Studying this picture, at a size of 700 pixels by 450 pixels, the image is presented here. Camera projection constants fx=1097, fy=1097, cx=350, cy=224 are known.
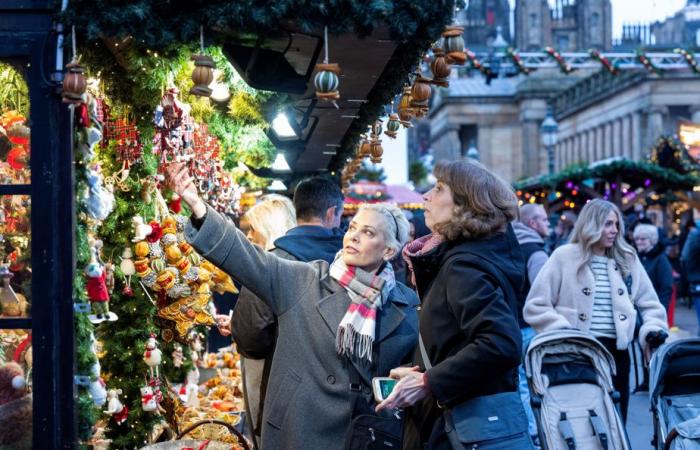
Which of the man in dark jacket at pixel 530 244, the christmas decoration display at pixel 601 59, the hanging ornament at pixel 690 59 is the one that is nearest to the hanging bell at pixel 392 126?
the man in dark jacket at pixel 530 244

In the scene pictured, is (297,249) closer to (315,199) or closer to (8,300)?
(315,199)

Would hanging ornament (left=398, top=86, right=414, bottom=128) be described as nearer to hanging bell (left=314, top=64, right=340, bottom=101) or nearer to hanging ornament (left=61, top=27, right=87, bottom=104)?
hanging bell (left=314, top=64, right=340, bottom=101)

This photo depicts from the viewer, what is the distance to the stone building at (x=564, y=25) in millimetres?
115062

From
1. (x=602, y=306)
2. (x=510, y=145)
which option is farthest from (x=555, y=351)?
A: (x=510, y=145)

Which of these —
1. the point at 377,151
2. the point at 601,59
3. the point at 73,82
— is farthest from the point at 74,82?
the point at 601,59

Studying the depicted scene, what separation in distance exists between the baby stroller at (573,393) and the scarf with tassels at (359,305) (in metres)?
1.34

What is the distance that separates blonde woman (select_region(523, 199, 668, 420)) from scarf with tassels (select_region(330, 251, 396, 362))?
2.38m

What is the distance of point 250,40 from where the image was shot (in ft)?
16.7

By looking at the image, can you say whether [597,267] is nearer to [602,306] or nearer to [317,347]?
[602,306]

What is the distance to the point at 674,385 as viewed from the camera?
20.6 ft

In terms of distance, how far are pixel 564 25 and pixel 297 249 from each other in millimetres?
125228

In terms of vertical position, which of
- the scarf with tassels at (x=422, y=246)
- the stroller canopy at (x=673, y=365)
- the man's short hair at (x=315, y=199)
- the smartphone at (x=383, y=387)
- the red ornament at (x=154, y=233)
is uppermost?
the man's short hair at (x=315, y=199)

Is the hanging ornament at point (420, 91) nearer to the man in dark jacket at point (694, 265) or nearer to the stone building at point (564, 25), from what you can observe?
the man in dark jacket at point (694, 265)

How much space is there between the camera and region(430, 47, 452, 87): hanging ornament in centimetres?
494
